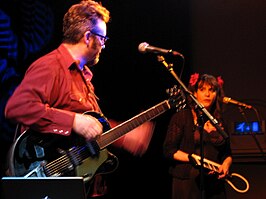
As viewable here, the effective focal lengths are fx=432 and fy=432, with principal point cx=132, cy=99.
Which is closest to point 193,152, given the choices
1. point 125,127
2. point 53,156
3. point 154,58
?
point 125,127

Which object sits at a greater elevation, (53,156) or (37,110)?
(37,110)

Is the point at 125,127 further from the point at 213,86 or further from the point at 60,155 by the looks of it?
the point at 213,86

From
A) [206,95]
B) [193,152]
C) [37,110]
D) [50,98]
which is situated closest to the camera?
[37,110]

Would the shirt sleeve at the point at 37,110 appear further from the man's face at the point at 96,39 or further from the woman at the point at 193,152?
the woman at the point at 193,152

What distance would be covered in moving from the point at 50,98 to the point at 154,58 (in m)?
1.97

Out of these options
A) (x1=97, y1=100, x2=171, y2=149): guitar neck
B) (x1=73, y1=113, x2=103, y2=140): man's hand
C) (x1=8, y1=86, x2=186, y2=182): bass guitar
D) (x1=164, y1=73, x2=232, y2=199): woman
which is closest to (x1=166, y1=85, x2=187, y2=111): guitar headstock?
(x1=97, y1=100, x2=171, y2=149): guitar neck

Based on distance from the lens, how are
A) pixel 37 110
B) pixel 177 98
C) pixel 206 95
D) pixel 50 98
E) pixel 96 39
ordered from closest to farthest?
pixel 37 110
pixel 50 98
pixel 96 39
pixel 177 98
pixel 206 95

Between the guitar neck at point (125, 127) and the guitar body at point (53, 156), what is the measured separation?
0.08 metres

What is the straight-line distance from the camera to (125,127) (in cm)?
277

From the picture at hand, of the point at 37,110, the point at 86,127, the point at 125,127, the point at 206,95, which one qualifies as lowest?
the point at 206,95

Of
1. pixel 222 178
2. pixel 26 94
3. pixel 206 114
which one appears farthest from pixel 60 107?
pixel 222 178

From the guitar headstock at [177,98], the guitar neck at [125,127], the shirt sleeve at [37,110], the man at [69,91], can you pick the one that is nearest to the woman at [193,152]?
the guitar headstock at [177,98]

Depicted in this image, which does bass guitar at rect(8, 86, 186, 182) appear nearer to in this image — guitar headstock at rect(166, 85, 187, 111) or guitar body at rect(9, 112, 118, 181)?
guitar body at rect(9, 112, 118, 181)

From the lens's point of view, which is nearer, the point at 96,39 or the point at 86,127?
the point at 86,127
